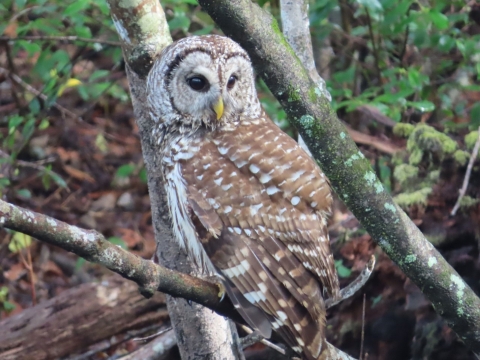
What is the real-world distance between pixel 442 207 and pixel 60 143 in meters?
4.40

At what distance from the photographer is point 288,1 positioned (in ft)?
9.82

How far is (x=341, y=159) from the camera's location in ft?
7.63

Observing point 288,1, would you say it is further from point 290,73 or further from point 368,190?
point 368,190

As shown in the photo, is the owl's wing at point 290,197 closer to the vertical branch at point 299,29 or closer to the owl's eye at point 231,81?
the owl's eye at point 231,81

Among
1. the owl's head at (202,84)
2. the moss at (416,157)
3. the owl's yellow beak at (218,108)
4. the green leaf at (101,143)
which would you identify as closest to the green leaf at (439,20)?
the moss at (416,157)

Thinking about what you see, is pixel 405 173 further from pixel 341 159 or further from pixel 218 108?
pixel 341 159

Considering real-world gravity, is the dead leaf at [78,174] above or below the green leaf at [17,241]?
above

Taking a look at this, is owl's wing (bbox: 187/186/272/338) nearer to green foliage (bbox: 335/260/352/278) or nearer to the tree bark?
green foliage (bbox: 335/260/352/278)

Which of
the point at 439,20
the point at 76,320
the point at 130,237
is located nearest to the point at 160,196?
the point at 76,320

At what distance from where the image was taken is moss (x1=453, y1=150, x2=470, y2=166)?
3.71 meters

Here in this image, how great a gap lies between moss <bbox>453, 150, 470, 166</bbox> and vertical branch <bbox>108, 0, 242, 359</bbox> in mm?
1732

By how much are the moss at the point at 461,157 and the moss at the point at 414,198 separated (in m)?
0.23

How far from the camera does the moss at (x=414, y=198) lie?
3.73m

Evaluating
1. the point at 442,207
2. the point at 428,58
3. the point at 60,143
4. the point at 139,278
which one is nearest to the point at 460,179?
the point at 442,207
